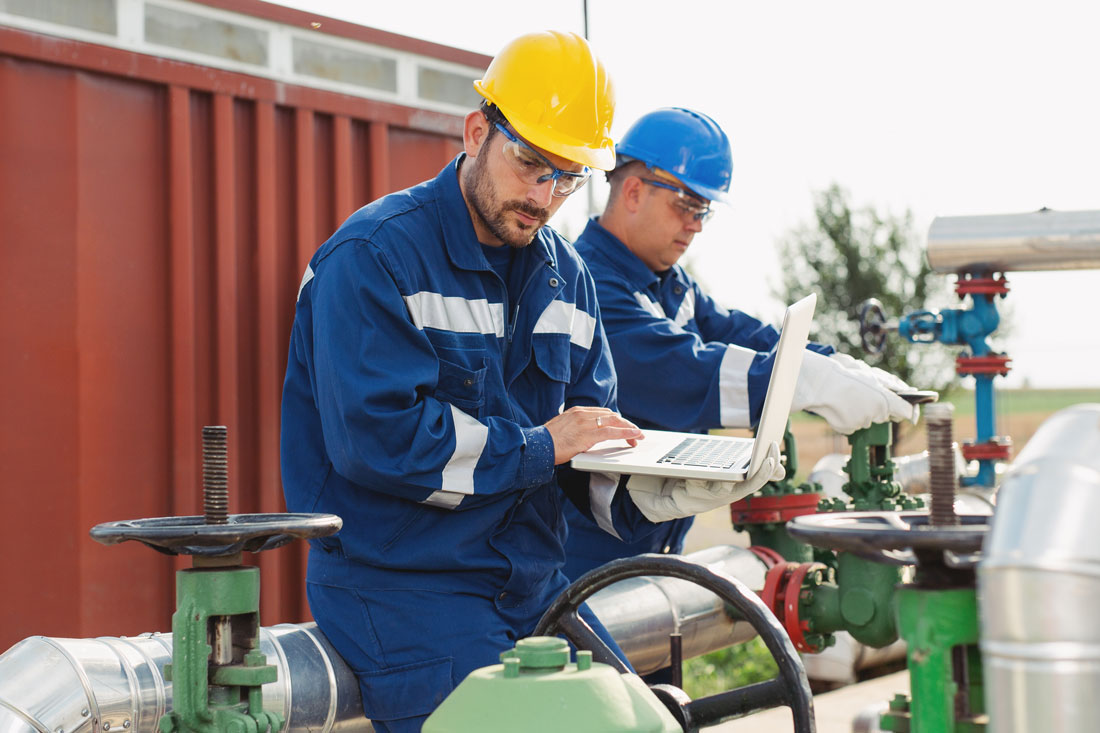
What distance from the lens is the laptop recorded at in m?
2.35

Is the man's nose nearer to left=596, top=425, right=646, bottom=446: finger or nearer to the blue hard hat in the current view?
left=596, top=425, right=646, bottom=446: finger

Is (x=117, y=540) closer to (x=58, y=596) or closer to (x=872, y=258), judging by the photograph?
(x=58, y=596)

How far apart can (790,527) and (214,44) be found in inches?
123

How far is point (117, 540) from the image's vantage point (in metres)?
1.70

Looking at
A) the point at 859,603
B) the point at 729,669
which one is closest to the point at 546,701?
the point at 859,603

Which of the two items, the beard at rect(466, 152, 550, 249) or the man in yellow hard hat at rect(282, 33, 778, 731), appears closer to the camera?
the man in yellow hard hat at rect(282, 33, 778, 731)

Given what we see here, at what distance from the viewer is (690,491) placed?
8.58ft

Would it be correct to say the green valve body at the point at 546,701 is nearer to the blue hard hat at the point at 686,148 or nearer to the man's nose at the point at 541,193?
the man's nose at the point at 541,193

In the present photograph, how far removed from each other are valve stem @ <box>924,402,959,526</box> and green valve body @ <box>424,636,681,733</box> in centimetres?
39

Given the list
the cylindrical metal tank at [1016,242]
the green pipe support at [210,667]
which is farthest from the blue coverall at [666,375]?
the green pipe support at [210,667]

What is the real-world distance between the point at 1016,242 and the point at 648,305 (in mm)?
1436

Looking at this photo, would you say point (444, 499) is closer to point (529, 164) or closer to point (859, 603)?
point (529, 164)

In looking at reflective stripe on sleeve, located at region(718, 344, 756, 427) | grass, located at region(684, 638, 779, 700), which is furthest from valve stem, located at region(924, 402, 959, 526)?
grass, located at region(684, 638, 779, 700)

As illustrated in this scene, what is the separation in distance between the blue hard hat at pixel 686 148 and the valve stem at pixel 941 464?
2.55 meters
